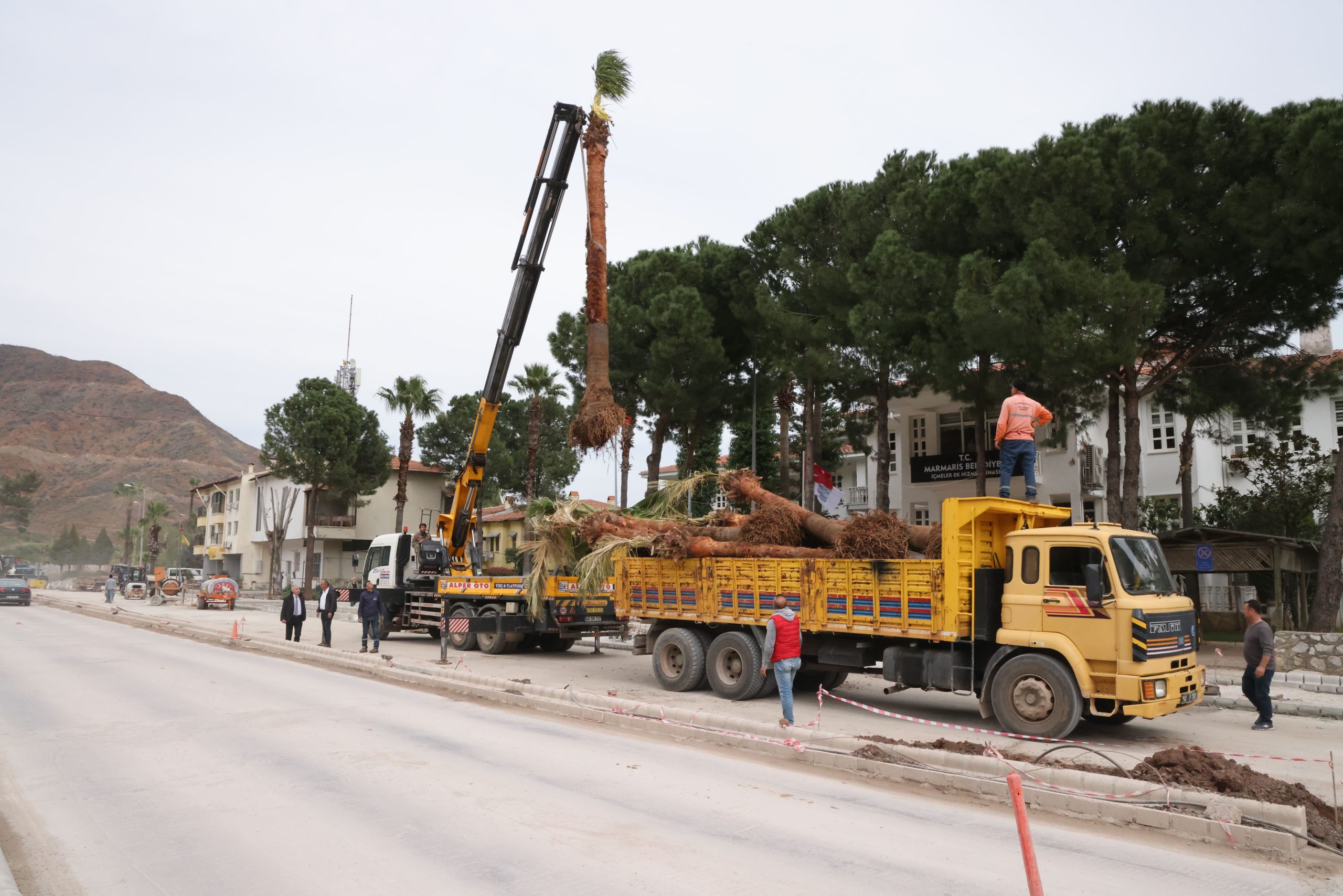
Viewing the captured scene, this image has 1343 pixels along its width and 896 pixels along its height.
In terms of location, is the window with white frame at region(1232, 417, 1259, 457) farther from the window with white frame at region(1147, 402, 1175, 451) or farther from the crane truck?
the crane truck

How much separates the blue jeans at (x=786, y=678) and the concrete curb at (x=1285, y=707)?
686 centimetres

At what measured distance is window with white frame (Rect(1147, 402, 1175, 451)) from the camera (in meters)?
32.2

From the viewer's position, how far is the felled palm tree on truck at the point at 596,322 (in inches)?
576

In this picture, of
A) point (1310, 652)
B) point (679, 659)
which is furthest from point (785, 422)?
point (679, 659)

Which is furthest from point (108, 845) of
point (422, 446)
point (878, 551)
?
point (422, 446)

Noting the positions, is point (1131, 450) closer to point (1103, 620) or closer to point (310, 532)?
point (1103, 620)

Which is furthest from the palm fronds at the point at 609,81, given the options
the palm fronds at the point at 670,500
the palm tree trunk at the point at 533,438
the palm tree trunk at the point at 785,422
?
the palm tree trunk at the point at 533,438

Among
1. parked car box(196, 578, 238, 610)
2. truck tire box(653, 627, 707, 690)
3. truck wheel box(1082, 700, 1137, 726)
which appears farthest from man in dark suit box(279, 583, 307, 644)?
parked car box(196, 578, 238, 610)

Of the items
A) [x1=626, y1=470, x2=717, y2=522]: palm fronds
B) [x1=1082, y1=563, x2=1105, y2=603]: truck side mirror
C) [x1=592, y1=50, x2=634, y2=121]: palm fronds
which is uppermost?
[x1=592, y1=50, x2=634, y2=121]: palm fronds

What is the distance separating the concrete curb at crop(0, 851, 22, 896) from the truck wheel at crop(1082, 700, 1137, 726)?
9887mm

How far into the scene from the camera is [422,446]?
6038 centimetres

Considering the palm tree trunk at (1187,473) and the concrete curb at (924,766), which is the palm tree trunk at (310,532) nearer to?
the concrete curb at (924,766)

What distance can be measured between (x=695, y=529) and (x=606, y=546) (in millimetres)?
1803

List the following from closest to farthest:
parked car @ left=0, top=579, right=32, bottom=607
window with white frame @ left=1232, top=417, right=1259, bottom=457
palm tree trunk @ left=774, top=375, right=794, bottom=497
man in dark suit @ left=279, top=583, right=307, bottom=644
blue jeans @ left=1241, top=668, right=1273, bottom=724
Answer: blue jeans @ left=1241, top=668, right=1273, bottom=724 → man in dark suit @ left=279, top=583, right=307, bottom=644 → window with white frame @ left=1232, top=417, right=1259, bottom=457 → palm tree trunk @ left=774, top=375, right=794, bottom=497 → parked car @ left=0, top=579, right=32, bottom=607
